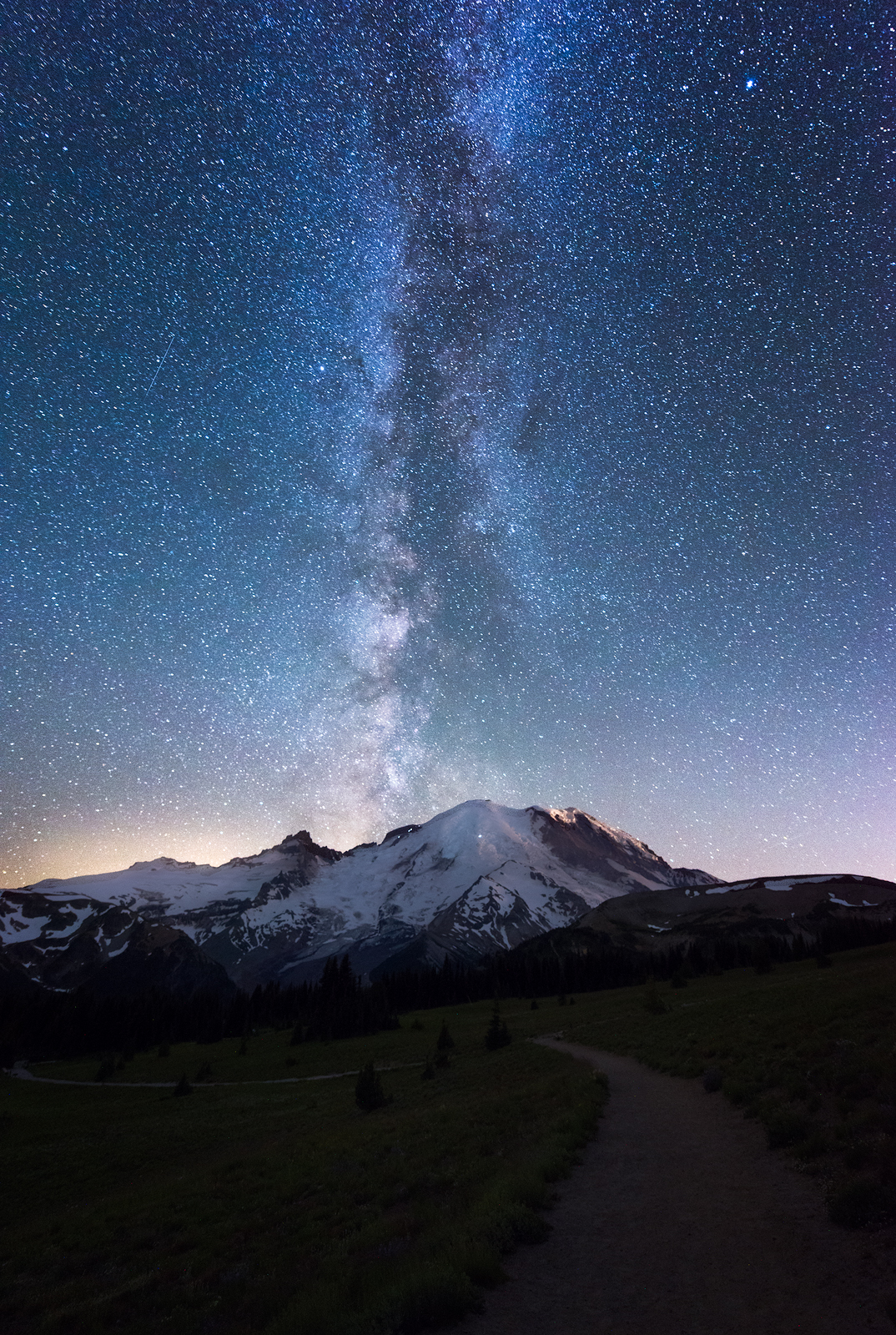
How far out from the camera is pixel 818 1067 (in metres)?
17.1

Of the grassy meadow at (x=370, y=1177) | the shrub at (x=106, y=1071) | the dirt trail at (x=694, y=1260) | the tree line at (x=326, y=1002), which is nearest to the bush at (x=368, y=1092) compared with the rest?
the grassy meadow at (x=370, y=1177)

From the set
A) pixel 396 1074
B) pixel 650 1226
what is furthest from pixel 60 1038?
pixel 650 1226

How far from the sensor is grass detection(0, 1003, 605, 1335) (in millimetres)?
9781

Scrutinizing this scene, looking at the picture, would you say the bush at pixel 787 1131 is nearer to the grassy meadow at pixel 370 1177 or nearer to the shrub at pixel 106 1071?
the grassy meadow at pixel 370 1177

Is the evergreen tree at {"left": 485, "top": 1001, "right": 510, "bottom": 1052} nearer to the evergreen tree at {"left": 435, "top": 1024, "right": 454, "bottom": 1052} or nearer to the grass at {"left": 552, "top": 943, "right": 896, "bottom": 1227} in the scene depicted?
the evergreen tree at {"left": 435, "top": 1024, "right": 454, "bottom": 1052}

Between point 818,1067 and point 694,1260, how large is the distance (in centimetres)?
1086

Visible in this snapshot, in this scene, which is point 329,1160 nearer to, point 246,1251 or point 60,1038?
point 246,1251

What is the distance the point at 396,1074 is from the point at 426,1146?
3291 cm

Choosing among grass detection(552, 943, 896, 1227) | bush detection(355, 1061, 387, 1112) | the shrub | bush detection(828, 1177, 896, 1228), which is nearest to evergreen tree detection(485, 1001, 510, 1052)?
grass detection(552, 943, 896, 1227)

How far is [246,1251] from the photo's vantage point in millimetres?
13609

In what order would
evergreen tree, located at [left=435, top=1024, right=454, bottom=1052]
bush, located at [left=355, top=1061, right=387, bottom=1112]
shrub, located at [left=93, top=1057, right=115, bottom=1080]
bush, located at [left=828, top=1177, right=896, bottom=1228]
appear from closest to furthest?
bush, located at [left=828, top=1177, right=896, bottom=1228] → bush, located at [left=355, top=1061, right=387, bottom=1112] → evergreen tree, located at [left=435, top=1024, right=454, bottom=1052] → shrub, located at [left=93, top=1057, right=115, bottom=1080]

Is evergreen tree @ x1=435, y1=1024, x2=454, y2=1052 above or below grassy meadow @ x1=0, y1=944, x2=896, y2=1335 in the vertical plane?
below

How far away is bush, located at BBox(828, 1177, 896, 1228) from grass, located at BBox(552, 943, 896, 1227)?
13 mm

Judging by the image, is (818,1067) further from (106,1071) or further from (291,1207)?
(106,1071)
